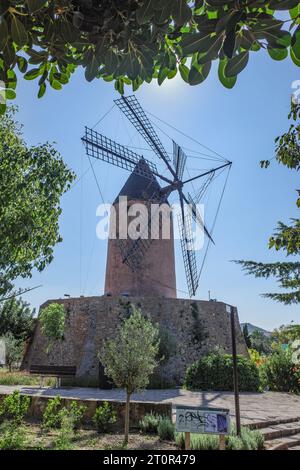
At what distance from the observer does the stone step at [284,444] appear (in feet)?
14.6

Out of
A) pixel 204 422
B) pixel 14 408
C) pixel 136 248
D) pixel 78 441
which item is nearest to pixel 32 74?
pixel 204 422

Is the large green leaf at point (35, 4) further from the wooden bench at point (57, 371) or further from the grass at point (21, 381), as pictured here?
the grass at point (21, 381)

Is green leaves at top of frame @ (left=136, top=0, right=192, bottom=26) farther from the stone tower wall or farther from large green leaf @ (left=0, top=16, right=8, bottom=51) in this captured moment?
the stone tower wall

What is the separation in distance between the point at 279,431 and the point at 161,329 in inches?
356

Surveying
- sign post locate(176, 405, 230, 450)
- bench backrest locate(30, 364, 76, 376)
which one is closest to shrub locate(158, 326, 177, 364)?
bench backrest locate(30, 364, 76, 376)

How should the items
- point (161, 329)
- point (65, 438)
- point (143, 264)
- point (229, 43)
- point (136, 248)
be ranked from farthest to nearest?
point (143, 264)
point (136, 248)
point (161, 329)
point (65, 438)
point (229, 43)

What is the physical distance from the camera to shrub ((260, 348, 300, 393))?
10945 millimetres

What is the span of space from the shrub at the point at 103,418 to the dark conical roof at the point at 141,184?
13051 mm

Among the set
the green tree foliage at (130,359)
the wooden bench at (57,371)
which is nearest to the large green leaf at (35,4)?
the green tree foliage at (130,359)

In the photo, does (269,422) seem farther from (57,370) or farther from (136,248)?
(136,248)

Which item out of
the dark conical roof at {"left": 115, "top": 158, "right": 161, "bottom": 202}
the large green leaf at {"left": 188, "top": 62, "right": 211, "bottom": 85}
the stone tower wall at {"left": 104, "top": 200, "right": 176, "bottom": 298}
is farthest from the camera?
the dark conical roof at {"left": 115, "top": 158, "right": 161, "bottom": 202}

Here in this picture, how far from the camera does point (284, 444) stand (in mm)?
4590

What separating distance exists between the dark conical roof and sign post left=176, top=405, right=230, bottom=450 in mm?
14376

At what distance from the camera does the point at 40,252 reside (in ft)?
19.9
